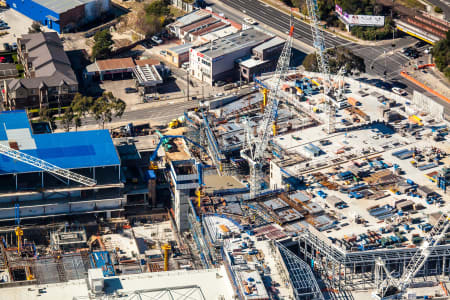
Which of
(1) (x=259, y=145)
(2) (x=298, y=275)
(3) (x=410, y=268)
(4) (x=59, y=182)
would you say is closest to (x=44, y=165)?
(4) (x=59, y=182)

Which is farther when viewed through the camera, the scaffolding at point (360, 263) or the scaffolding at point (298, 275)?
the scaffolding at point (360, 263)

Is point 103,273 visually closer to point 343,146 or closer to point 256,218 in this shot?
point 256,218

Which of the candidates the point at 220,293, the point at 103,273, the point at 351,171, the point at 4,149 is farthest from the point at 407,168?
the point at 4,149

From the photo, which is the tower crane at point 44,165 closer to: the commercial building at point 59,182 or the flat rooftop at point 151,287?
the commercial building at point 59,182

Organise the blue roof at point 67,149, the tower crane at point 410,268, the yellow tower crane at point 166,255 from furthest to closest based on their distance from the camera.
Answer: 1. the blue roof at point 67,149
2. the yellow tower crane at point 166,255
3. the tower crane at point 410,268

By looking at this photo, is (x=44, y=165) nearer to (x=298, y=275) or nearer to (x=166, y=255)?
(x=166, y=255)

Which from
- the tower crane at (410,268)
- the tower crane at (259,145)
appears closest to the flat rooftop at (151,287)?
the tower crane at (410,268)

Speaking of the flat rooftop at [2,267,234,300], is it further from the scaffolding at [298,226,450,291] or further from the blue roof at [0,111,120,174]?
the blue roof at [0,111,120,174]
